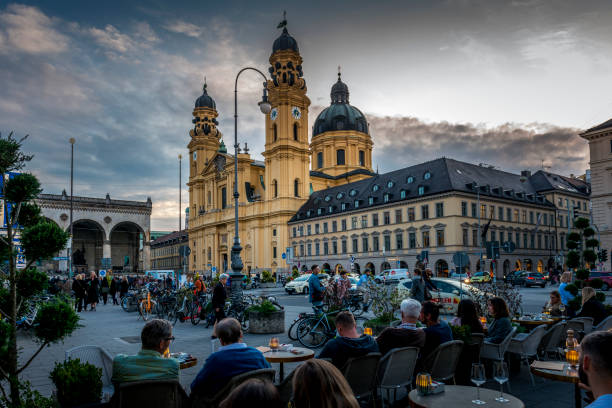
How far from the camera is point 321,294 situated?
13.7 meters

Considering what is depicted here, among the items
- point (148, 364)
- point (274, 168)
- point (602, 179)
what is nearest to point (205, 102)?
point (274, 168)

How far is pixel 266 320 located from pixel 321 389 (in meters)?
12.2

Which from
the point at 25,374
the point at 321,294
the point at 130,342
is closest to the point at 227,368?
the point at 25,374

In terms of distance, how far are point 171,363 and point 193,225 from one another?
86.3 meters

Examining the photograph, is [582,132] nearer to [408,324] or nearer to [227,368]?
[408,324]

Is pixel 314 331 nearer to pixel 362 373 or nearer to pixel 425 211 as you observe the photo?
pixel 362 373

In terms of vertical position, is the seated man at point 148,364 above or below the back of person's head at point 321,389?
below

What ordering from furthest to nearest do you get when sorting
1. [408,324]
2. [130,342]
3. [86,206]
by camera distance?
1. [86,206]
2. [130,342]
3. [408,324]

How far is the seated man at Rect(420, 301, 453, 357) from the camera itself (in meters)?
6.60

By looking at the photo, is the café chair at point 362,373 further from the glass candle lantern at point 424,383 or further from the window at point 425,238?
the window at point 425,238

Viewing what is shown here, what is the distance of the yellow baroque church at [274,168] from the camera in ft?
233

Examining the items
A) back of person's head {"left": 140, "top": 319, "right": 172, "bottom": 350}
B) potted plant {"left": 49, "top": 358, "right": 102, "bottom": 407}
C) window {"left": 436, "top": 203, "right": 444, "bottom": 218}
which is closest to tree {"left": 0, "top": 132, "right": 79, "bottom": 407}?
potted plant {"left": 49, "top": 358, "right": 102, "bottom": 407}

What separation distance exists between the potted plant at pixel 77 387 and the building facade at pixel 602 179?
46.6 meters

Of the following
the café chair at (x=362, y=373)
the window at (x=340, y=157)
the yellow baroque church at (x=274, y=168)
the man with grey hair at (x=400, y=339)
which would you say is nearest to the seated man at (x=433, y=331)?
the man with grey hair at (x=400, y=339)
